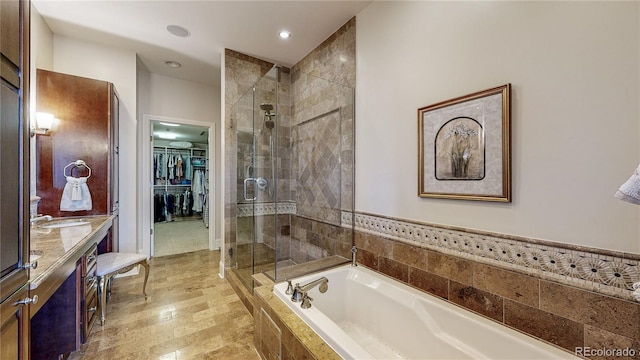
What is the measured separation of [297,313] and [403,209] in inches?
41.9

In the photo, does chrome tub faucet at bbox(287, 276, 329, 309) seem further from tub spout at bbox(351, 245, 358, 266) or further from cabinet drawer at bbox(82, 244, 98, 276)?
cabinet drawer at bbox(82, 244, 98, 276)

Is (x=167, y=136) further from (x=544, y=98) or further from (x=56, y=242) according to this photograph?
(x=544, y=98)

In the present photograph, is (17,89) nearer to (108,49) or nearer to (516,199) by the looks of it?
(516,199)

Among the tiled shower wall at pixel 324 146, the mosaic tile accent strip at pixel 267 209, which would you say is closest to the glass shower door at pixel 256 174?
the mosaic tile accent strip at pixel 267 209

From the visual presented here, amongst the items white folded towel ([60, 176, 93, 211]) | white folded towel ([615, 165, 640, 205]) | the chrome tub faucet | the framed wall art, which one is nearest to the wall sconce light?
white folded towel ([60, 176, 93, 211])

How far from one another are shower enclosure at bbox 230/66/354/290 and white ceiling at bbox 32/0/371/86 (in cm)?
47

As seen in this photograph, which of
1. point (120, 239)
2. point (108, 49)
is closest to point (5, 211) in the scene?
point (120, 239)

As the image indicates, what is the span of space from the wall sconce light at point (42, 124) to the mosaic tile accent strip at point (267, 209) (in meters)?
1.94

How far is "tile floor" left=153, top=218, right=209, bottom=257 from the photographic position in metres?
4.31

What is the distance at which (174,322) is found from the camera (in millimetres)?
2182

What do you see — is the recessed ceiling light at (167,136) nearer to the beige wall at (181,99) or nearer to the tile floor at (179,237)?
the tile floor at (179,237)

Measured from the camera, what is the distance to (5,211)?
2.60 ft

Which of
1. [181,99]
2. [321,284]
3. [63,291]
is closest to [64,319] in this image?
[63,291]

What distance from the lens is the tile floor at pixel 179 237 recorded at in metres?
4.31
